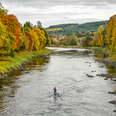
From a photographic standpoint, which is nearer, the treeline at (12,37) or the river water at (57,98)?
the river water at (57,98)

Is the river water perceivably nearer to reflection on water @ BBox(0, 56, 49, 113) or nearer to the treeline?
reflection on water @ BBox(0, 56, 49, 113)

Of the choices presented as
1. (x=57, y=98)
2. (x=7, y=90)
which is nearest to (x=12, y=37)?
(x=7, y=90)

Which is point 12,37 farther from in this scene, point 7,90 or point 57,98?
point 57,98

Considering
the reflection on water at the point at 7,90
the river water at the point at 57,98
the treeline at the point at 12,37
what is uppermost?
the treeline at the point at 12,37

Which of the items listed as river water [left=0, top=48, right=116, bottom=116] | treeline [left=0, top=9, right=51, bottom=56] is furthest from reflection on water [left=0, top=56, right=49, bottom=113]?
treeline [left=0, top=9, right=51, bottom=56]

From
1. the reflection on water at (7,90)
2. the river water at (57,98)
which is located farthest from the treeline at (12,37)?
the river water at (57,98)

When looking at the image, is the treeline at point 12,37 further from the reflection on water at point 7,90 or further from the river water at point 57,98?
the river water at point 57,98

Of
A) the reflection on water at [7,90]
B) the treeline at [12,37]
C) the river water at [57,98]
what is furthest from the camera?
the treeline at [12,37]

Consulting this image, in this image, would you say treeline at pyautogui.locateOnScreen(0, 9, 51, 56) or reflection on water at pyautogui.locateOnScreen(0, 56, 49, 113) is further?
treeline at pyautogui.locateOnScreen(0, 9, 51, 56)

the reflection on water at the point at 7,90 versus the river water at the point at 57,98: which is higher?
the reflection on water at the point at 7,90

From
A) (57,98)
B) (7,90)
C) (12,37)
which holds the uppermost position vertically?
(12,37)

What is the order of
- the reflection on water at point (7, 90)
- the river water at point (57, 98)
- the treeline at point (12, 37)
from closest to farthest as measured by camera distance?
the river water at point (57, 98) < the reflection on water at point (7, 90) < the treeline at point (12, 37)

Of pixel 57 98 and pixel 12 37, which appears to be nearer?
pixel 57 98

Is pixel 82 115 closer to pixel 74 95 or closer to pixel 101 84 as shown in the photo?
pixel 74 95
